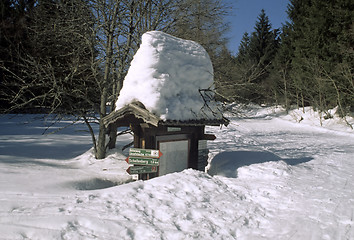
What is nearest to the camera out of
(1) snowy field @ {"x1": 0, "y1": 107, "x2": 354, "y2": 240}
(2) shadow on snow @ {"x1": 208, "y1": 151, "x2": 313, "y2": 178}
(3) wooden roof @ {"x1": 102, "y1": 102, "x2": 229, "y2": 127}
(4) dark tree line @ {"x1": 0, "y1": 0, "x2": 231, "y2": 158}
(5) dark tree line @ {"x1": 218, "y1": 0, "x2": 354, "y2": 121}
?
(1) snowy field @ {"x1": 0, "y1": 107, "x2": 354, "y2": 240}

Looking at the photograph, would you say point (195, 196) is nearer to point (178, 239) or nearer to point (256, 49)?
point (178, 239)

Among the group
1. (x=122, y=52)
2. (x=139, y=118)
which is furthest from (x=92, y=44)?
(x=139, y=118)

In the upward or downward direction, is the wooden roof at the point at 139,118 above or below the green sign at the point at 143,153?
above

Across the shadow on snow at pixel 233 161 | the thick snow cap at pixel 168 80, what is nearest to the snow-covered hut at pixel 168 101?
the thick snow cap at pixel 168 80

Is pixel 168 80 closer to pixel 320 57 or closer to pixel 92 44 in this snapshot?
pixel 92 44

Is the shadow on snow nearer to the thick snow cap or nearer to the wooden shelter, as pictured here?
the wooden shelter

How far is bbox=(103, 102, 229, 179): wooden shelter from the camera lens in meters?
5.84

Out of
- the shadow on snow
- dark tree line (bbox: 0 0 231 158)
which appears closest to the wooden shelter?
the shadow on snow

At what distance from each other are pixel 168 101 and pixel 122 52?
4.58 meters

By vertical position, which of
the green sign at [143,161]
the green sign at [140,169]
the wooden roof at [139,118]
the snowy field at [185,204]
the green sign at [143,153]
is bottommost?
the snowy field at [185,204]

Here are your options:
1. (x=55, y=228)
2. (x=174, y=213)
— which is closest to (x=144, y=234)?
(x=174, y=213)

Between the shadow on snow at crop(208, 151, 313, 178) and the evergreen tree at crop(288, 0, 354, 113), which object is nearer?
the shadow on snow at crop(208, 151, 313, 178)

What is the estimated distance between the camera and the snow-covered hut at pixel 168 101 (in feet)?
19.3

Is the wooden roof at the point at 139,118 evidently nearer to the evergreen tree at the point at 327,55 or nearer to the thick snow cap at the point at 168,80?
the thick snow cap at the point at 168,80
